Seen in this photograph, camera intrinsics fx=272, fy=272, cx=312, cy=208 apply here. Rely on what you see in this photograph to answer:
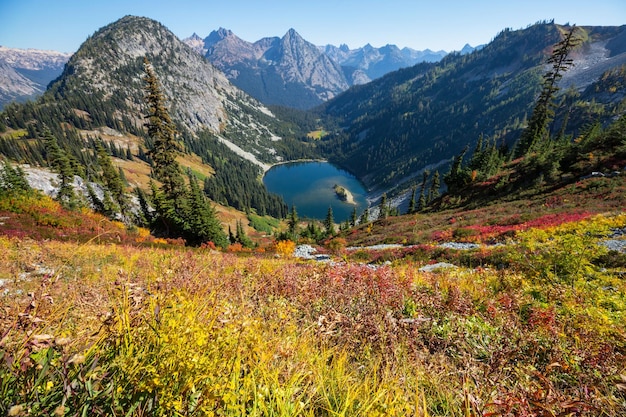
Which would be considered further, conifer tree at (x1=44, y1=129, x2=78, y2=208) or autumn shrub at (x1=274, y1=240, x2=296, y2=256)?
conifer tree at (x1=44, y1=129, x2=78, y2=208)

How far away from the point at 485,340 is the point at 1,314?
5946 mm

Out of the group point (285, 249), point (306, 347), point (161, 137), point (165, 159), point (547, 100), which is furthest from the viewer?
point (547, 100)

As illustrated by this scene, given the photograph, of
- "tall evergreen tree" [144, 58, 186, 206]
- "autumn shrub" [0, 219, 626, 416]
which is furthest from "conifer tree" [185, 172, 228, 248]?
"autumn shrub" [0, 219, 626, 416]

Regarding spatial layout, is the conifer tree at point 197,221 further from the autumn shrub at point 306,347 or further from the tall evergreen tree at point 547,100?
the tall evergreen tree at point 547,100

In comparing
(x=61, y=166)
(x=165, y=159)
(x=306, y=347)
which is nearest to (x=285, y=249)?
(x=165, y=159)

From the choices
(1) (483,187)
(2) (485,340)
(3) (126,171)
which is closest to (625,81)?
(1) (483,187)

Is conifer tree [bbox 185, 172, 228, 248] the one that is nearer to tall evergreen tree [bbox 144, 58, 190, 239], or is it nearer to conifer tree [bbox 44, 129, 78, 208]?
tall evergreen tree [bbox 144, 58, 190, 239]

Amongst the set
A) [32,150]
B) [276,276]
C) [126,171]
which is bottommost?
[126,171]

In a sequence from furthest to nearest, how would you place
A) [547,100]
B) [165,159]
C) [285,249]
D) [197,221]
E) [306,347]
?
[547,100] → [197,221] → [165,159] → [285,249] → [306,347]

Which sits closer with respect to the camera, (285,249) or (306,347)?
(306,347)

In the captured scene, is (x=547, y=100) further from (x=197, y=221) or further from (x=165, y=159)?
(x=197, y=221)

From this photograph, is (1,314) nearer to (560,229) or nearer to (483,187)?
(560,229)

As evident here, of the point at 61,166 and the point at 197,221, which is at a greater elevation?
the point at 61,166

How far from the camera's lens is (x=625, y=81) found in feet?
547
